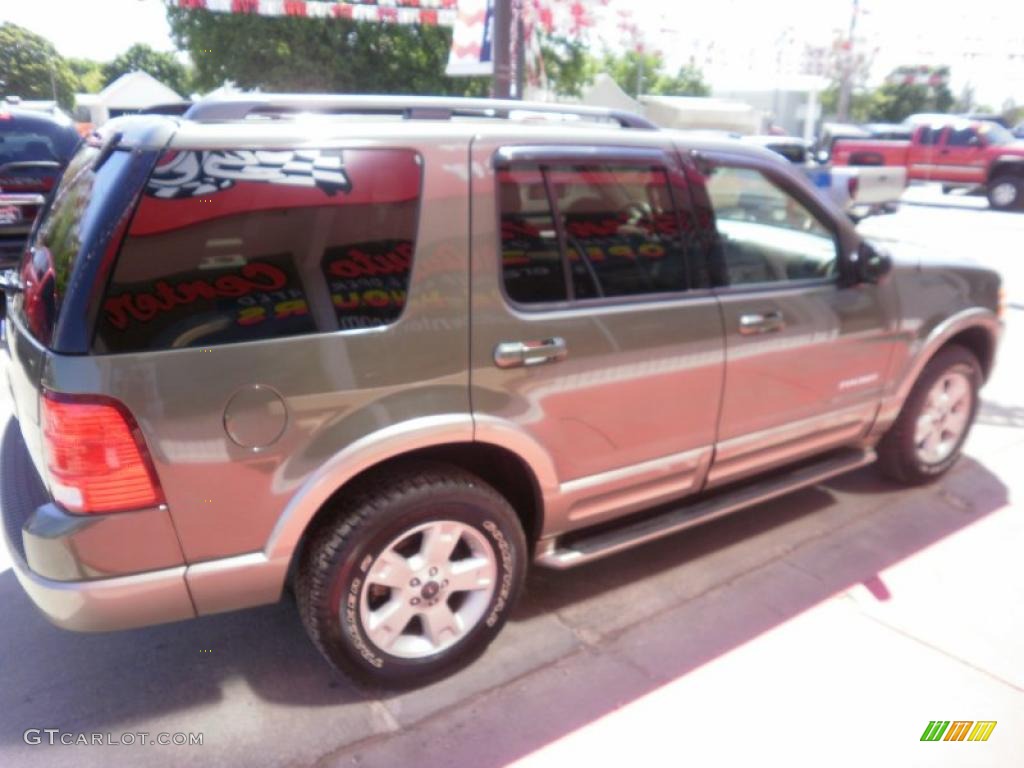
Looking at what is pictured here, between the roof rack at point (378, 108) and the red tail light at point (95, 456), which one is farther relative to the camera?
the roof rack at point (378, 108)

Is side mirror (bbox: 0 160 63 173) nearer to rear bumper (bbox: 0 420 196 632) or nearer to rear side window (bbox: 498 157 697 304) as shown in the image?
rear bumper (bbox: 0 420 196 632)

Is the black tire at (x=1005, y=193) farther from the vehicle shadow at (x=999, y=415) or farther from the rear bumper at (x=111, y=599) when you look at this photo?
the rear bumper at (x=111, y=599)

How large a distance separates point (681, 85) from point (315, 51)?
1675 inches

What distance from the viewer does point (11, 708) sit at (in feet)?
8.21

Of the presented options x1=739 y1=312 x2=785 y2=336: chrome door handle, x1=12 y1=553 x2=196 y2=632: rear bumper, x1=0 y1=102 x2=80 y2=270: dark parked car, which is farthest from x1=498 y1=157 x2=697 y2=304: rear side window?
x1=0 y1=102 x2=80 y2=270: dark parked car

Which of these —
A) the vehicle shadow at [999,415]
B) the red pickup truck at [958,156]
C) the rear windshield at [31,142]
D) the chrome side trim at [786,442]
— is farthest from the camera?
the red pickup truck at [958,156]

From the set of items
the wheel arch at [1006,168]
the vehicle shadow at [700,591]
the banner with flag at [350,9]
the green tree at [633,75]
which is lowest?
the vehicle shadow at [700,591]

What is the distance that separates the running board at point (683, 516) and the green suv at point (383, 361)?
19 millimetres

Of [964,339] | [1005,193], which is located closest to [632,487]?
[964,339]

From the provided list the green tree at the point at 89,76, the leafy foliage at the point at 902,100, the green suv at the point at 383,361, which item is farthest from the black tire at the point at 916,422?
the green tree at the point at 89,76

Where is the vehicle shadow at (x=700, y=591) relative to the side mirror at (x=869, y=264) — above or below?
below

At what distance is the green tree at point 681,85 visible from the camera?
54.1m

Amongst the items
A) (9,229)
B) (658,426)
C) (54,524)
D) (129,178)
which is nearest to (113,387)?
(54,524)

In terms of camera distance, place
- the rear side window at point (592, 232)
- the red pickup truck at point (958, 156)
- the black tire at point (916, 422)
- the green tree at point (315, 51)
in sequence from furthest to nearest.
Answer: the red pickup truck at point (958, 156) → the green tree at point (315, 51) → the black tire at point (916, 422) → the rear side window at point (592, 232)
